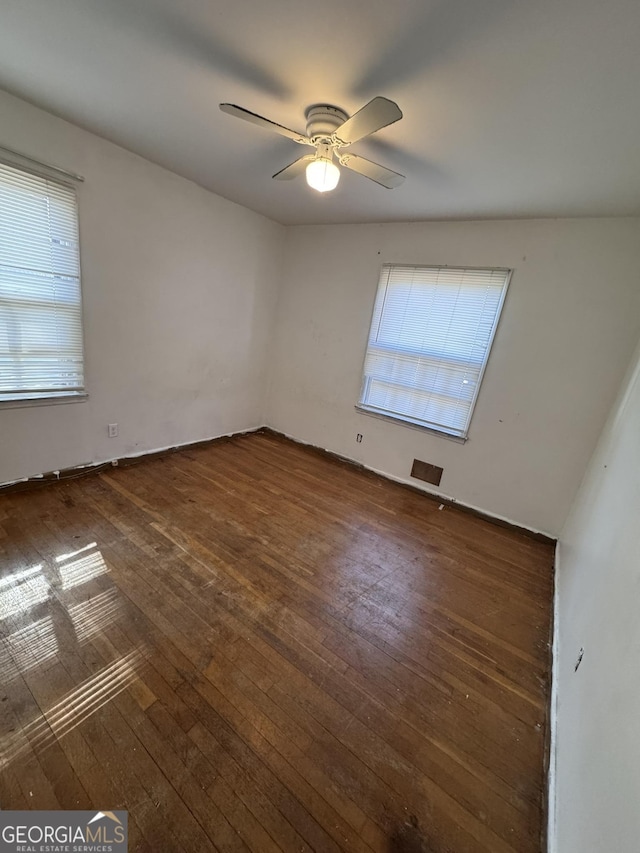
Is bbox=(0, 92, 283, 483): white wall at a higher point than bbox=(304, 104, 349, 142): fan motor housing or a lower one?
lower

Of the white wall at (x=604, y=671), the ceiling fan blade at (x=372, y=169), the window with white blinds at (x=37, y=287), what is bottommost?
the white wall at (x=604, y=671)

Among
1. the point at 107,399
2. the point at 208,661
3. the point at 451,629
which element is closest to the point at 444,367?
the point at 451,629

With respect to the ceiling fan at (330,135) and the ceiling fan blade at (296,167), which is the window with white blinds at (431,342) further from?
the ceiling fan blade at (296,167)

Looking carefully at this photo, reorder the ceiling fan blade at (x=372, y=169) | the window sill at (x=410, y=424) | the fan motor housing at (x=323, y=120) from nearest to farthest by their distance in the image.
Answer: the fan motor housing at (x=323, y=120) → the ceiling fan blade at (x=372, y=169) → the window sill at (x=410, y=424)

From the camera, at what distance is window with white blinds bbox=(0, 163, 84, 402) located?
2051 mm

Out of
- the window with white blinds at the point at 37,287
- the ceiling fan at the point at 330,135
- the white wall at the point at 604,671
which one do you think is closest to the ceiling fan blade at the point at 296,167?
the ceiling fan at the point at 330,135

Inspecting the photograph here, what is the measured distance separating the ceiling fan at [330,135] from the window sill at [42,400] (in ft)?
7.27

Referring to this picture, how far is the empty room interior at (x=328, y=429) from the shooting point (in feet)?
3.51

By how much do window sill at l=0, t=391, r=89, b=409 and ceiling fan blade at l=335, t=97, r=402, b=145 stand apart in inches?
99.1

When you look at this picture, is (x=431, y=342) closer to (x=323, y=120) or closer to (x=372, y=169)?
(x=372, y=169)

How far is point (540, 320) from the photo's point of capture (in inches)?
101

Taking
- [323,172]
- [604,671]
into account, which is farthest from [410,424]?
[604,671]

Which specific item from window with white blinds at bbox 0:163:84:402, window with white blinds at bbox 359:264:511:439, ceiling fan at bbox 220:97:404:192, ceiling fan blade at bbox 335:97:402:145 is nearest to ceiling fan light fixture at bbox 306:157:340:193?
ceiling fan at bbox 220:97:404:192

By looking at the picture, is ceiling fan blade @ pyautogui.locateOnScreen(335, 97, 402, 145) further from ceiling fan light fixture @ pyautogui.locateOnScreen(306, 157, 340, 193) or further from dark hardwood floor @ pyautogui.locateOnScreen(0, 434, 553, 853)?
dark hardwood floor @ pyautogui.locateOnScreen(0, 434, 553, 853)
